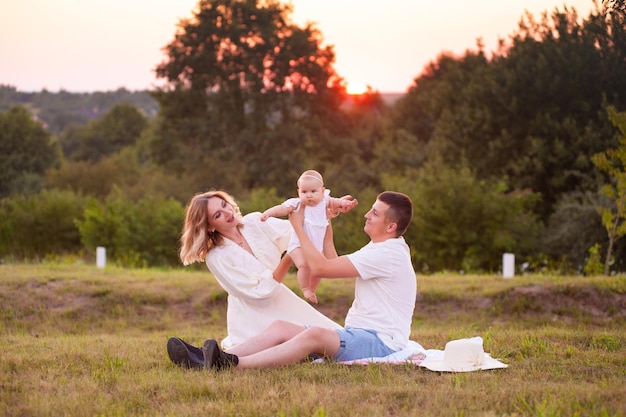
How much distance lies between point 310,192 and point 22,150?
44.4 m

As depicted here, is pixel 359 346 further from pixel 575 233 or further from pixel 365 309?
pixel 575 233

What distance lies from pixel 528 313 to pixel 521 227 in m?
9.76

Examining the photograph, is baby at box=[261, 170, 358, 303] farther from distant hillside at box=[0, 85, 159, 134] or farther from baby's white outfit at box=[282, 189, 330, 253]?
distant hillside at box=[0, 85, 159, 134]

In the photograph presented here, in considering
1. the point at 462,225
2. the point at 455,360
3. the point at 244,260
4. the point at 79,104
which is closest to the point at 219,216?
the point at 244,260

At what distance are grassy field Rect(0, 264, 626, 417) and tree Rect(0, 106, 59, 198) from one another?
116 feet

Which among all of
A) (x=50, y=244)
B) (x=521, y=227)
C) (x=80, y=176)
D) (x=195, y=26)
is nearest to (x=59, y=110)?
(x=80, y=176)

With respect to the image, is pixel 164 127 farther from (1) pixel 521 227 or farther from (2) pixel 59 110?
(2) pixel 59 110

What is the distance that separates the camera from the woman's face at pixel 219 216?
704cm

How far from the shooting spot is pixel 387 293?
6742mm

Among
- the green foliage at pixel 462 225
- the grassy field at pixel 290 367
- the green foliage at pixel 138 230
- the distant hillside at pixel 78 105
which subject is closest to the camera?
the grassy field at pixel 290 367

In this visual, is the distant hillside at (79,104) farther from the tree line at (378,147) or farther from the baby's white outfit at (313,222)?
the baby's white outfit at (313,222)

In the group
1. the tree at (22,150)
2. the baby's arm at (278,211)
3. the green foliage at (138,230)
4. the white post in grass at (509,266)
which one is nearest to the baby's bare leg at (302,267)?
the baby's arm at (278,211)

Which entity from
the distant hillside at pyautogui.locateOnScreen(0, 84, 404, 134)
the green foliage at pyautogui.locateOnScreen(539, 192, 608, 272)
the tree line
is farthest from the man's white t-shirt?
the distant hillside at pyautogui.locateOnScreen(0, 84, 404, 134)

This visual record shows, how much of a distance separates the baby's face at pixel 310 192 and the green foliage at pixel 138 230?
14.6 meters
